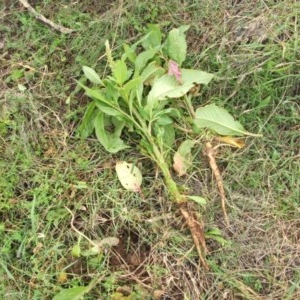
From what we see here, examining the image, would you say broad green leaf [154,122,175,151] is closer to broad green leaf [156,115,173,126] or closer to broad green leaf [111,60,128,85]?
broad green leaf [156,115,173,126]

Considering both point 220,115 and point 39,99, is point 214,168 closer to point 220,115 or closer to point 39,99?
point 220,115

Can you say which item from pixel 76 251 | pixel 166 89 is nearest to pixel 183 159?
pixel 166 89

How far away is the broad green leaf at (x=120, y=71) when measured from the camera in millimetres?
2162

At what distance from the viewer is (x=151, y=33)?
231cm

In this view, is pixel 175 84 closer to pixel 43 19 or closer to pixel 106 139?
pixel 106 139

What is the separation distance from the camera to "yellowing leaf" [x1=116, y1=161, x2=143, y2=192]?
2.21 metres

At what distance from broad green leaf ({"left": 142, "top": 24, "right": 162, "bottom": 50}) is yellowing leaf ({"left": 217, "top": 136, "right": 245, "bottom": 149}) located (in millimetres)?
424

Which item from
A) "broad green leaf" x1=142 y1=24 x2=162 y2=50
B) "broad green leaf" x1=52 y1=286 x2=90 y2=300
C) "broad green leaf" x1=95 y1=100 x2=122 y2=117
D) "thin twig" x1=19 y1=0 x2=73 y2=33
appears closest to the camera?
"broad green leaf" x1=52 y1=286 x2=90 y2=300

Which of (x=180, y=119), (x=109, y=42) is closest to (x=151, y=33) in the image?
(x=109, y=42)

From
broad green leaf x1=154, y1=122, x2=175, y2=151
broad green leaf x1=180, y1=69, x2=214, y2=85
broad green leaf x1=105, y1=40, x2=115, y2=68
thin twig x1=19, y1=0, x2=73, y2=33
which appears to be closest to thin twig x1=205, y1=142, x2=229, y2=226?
broad green leaf x1=154, y1=122, x2=175, y2=151

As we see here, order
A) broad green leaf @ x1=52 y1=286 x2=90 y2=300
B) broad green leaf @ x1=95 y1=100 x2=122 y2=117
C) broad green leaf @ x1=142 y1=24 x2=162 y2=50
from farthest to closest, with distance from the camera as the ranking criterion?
broad green leaf @ x1=142 y1=24 x2=162 y2=50 < broad green leaf @ x1=95 y1=100 x2=122 y2=117 < broad green leaf @ x1=52 y1=286 x2=90 y2=300

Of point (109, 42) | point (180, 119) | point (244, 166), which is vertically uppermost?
point (109, 42)

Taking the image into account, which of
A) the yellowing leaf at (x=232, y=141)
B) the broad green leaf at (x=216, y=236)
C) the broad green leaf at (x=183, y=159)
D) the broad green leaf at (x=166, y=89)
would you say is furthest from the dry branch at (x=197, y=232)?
the broad green leaf at (x=166, y=89)

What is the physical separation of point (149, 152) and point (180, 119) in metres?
0.17
